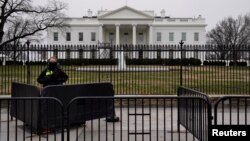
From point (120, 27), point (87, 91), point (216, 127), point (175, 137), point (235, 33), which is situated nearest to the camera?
point (216, 127)

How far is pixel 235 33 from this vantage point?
267 feet

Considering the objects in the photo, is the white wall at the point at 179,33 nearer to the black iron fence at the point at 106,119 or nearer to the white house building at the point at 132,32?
the white house building at the point at 132,32

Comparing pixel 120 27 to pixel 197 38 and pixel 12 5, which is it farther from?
pixel 12 5

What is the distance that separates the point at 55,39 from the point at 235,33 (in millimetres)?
42501

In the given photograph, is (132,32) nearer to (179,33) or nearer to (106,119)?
(179,33)

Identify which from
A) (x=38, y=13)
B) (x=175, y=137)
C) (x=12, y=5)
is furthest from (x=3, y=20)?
(x=175, y=137)

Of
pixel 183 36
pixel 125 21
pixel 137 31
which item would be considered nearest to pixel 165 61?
pixel 125 21

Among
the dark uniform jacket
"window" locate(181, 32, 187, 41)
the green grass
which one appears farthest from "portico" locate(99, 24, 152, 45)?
the dark uniform jacket

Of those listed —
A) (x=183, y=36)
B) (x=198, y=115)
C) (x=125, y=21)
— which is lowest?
(x=198, y=115)

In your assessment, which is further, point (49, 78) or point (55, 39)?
point (55, 39)

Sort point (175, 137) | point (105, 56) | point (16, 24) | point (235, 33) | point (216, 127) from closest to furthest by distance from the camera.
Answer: point (216, 127), point (175, 137), point (105, 56), point (16, 24), point (235, 33)

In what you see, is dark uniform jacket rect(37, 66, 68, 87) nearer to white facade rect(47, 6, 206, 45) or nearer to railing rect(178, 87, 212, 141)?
railing rect(178, 87, 212, 141)

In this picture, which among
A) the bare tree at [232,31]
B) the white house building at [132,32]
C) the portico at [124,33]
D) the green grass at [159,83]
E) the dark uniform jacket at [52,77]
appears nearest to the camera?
the dark uniform jacket at [52,77]

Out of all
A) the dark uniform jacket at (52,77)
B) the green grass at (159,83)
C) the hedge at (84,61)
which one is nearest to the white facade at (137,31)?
the green grass at (159,83)
